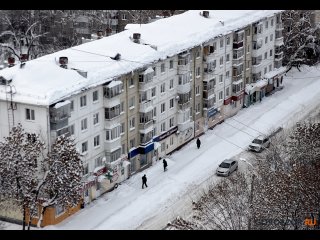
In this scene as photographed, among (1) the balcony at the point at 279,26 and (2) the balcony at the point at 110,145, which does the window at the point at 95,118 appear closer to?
(2) the balcony at the point at 110,145

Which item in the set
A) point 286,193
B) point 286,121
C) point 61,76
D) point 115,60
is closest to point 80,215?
point 61,76

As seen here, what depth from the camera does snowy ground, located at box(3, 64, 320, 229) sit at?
57.4 feet

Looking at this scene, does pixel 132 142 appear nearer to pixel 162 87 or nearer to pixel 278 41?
pixel 162 87

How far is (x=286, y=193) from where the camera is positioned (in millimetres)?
13484

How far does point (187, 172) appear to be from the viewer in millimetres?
21375

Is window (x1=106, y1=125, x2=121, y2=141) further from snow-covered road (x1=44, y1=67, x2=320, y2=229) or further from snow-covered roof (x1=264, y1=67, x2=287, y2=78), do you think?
snow-covered roof (x1=264, y1=67, x2=287, y2=78)

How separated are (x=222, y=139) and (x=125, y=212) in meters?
8.29

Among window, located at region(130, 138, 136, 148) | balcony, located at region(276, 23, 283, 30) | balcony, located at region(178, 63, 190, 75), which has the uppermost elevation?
balcony, located at region(276, 23, 283, 30)

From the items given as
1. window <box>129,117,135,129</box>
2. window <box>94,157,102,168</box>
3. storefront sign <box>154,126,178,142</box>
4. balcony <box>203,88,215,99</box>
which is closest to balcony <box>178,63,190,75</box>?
balcony <box>203,88,215,99</box>

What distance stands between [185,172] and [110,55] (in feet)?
17.4

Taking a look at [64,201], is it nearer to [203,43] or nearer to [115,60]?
[115,60]

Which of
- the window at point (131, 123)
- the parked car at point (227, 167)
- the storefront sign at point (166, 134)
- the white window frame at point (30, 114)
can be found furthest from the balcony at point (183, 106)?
the white window frame at point (30, 114)

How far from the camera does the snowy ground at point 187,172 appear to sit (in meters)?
17.5

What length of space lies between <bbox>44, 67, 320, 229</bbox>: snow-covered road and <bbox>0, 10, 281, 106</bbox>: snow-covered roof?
13.2 feet
